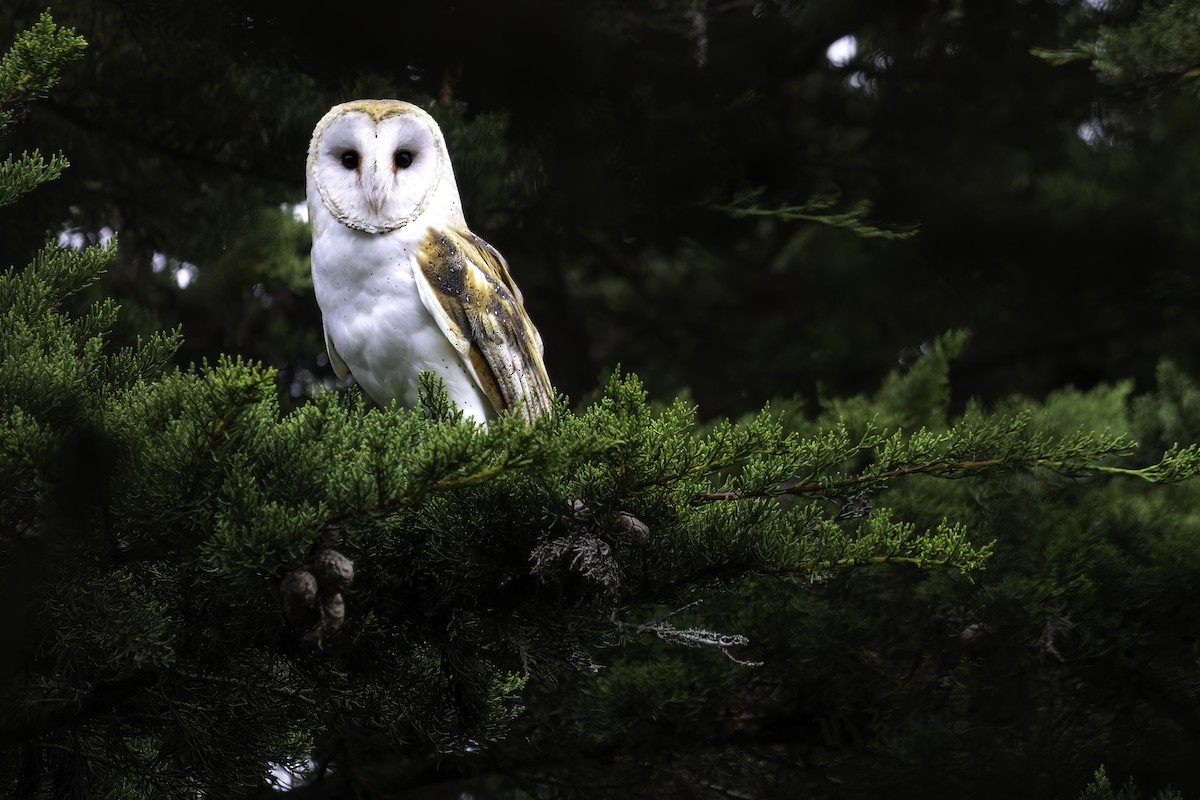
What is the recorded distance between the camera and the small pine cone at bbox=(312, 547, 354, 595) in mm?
1749

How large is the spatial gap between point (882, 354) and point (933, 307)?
305 mm

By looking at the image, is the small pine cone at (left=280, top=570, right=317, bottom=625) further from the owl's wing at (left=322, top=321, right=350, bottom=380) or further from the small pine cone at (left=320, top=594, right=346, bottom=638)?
the owl's wing at (left=322, top=321, right=350, bottom=380)

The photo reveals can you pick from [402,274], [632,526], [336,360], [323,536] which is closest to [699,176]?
[336,360]

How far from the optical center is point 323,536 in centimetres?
177

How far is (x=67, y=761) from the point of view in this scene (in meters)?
2.23

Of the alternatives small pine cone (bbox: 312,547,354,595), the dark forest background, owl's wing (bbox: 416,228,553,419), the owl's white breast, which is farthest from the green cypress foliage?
the dark forest background

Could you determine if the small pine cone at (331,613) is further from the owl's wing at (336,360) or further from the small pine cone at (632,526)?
the owl's wing at (336,360)

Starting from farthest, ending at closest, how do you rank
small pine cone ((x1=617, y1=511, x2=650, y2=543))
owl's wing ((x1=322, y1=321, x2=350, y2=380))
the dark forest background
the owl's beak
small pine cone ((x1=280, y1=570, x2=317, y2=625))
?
1. the dark forest background
2. owl's wing ((x1=322, y1=321, x2=350, y2=380))
3. the owl's beak
4. small pine cone ((x1=617, y1=511, x2=650, y2=543))
5. small pine cone ((x1=280, y1=570, x2=317, y2=625))

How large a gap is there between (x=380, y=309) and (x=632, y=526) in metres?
0.92

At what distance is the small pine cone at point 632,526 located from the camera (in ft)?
6.40

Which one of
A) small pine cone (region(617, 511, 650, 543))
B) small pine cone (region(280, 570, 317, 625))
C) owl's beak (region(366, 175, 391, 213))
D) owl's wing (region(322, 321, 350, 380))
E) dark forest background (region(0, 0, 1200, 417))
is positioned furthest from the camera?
dark forest background (region(0, 0, 1200, 417))

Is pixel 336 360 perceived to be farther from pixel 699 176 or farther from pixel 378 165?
pixel 699 176

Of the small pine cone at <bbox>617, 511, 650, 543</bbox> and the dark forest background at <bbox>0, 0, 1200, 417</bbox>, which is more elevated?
the dark forest background at <bbox>0, 0, 1200, 417</bbox>

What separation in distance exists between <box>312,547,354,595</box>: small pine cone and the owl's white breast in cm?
88
